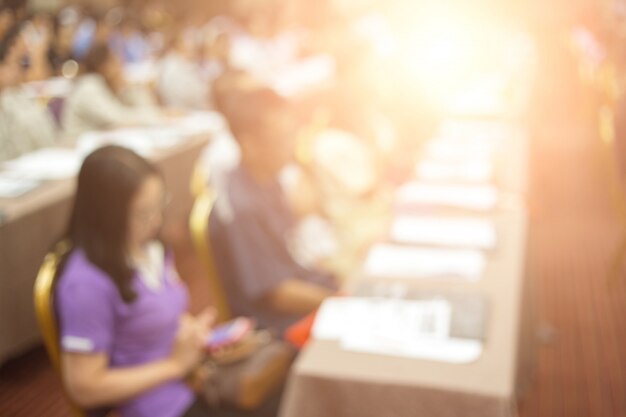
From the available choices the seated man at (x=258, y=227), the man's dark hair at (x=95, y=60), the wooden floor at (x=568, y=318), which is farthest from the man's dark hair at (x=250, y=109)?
the man's dark hair at (x=95, y=60)

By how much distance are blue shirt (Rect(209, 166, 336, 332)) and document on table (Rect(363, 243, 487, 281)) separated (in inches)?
10.1

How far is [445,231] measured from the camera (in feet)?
6.78

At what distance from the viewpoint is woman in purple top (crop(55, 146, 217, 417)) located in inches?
56.8

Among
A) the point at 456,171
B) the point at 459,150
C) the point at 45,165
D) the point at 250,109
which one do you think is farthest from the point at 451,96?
the point at 250,109

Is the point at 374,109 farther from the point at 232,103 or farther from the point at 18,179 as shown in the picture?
the point at 18,179

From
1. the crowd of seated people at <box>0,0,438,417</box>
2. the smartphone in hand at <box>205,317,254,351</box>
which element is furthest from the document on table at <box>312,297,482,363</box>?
the crowd of seated people at <box>0,0,438,417</box>

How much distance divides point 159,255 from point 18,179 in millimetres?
1679

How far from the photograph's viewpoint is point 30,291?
2795mm

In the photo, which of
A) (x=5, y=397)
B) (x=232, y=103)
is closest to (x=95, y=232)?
(x=232, y=103)

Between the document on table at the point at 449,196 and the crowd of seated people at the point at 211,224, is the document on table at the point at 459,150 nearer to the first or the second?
the crowd of seated people at the point at 211,224

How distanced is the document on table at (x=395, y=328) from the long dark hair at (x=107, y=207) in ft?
1.46

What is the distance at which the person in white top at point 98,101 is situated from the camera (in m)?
4.18

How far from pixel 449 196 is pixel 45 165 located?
78.4 inches

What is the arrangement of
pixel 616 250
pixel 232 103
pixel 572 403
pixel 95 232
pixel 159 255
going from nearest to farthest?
pixel 95 232 < pixel 159 255 < pixel 232 103 < pixel 572 403 < pixel 616 250
